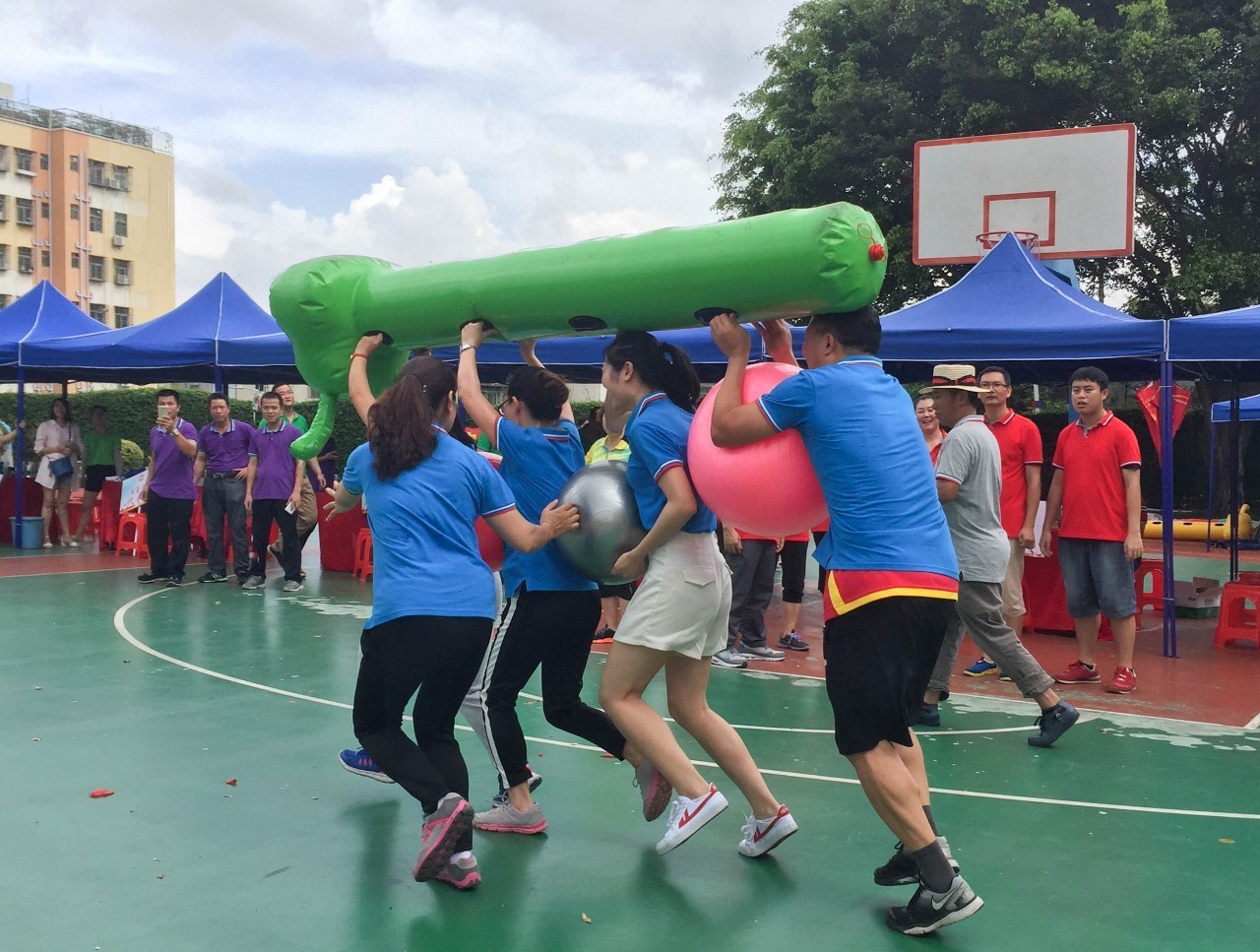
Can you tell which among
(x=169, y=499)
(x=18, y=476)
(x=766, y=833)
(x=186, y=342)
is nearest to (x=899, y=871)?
→ (x=766, y=833)

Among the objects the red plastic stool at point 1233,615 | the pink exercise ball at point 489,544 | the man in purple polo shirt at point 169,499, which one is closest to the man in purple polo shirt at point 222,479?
the man in purple polo shirt at point 169,499

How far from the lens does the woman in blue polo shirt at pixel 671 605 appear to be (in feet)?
12.2

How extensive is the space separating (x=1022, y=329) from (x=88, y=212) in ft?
195

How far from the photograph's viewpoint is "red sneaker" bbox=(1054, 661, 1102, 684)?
702 cm

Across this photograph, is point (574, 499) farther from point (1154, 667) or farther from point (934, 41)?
point (934, 41)

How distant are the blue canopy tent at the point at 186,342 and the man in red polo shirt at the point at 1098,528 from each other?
8107 mm

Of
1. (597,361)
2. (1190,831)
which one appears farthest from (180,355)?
(1190,831)

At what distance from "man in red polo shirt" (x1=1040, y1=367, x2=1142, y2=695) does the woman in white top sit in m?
11.8

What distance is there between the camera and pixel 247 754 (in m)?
5.18

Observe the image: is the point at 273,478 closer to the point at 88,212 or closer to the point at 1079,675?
the point at 1079,675

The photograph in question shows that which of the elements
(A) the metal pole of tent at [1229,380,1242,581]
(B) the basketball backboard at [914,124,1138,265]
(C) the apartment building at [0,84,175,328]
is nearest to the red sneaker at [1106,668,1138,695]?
(A) the metal pole of tent at [1229,380,1242,581]

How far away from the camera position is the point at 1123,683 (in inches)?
264

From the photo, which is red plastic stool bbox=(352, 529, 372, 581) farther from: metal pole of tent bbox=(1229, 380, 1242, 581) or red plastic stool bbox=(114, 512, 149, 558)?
metal pole of tent bbox=(1229, 380, 1242, 581)

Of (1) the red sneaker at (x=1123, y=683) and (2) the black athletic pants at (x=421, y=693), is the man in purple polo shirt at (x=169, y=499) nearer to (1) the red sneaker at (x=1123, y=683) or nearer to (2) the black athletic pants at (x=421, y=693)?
(2) the black athletic pants at (x=421, y=693)
